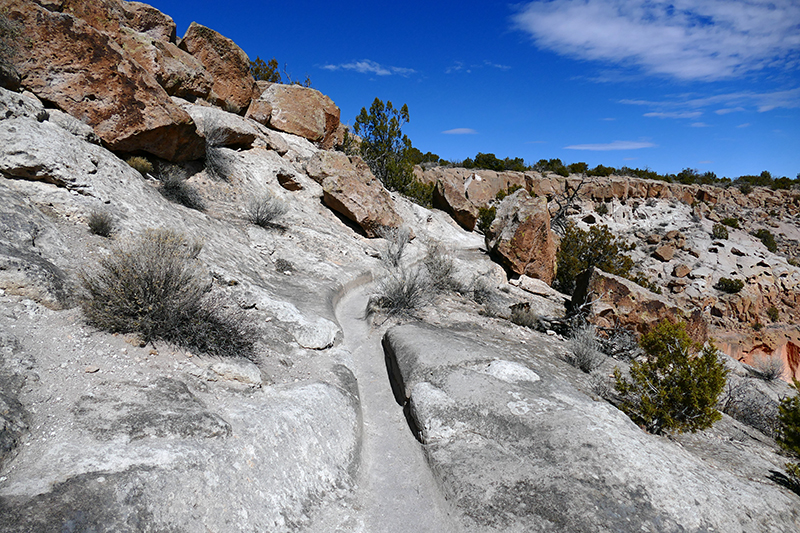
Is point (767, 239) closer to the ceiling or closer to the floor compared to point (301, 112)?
closer to the ceiling

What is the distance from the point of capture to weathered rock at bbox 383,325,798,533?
131 inches

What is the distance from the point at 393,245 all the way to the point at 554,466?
9356 millimetres

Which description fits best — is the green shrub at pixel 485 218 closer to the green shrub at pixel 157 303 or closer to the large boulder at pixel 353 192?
the large boulder at pixel 353 192

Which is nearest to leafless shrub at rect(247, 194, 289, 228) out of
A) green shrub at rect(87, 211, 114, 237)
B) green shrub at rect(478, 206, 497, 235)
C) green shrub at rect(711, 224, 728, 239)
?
green shrub at rect(87, 211, 114, 237)

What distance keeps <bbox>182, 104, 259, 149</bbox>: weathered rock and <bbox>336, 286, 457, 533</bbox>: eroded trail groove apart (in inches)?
366

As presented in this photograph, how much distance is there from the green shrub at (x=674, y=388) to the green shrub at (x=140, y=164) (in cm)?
1064

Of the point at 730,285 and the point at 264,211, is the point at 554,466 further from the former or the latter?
the point at 730,285

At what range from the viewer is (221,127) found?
42.0 ft

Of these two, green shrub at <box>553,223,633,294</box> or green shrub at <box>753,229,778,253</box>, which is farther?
green shrub at <box>753,229,778,253</box>

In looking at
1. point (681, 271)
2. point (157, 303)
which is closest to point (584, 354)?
point (157, 303)

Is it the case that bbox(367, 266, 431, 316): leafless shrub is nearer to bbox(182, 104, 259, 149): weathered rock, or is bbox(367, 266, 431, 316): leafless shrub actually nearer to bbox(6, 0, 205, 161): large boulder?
bbox(6, 0, 205, 161): large boulder

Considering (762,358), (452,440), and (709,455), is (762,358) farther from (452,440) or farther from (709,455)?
(452,440)

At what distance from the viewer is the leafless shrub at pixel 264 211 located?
10764 millimetres

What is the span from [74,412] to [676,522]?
4.82 m
